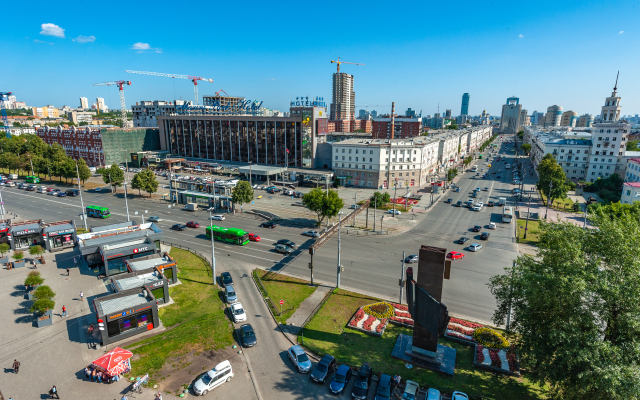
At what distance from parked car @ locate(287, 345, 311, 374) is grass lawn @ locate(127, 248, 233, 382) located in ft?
20.2

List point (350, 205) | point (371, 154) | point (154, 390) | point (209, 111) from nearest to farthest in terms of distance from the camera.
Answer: point (154, 390)
point (350, 205)
point (371, 154)
point (209, 111)

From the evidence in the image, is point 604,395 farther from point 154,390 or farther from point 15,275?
point 15,275

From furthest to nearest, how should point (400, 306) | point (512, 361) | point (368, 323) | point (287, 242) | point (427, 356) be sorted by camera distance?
point (287, 242) < point (400, 306) < point (368, 323) < point (427, 356) < point (512, 361)

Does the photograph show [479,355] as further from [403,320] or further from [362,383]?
[362,383]

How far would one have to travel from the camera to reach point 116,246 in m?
43.3

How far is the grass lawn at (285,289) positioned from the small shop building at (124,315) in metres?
12.3

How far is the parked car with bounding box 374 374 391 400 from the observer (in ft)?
75.8

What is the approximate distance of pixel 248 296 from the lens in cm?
3772

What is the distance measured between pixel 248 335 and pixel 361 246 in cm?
2768

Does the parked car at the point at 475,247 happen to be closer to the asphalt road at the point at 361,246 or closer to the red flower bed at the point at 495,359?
the asphalt road at the point at 361,246

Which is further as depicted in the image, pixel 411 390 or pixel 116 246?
pixel 116 246

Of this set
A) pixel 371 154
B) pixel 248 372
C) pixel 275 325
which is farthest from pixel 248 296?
pixel 371 154

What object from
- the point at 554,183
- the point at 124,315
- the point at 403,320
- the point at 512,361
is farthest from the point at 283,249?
the point at 554,183

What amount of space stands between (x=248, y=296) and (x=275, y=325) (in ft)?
22.2
